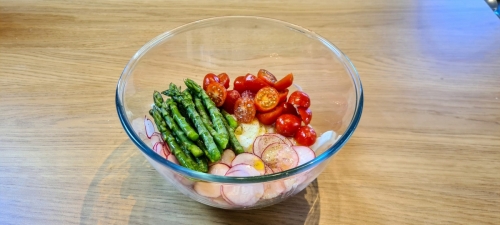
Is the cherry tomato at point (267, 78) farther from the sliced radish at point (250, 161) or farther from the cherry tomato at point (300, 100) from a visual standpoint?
the sliced radish at point (250, 161)

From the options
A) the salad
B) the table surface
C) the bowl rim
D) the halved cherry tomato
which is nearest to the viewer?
the bowl rim

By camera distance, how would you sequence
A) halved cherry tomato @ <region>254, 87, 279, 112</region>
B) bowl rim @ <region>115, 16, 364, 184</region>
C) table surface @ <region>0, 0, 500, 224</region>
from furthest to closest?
halved cherry tomato @ <region>254, 87, 279, 112</region>, table surface @ <region>0, 0, 500, 224</region>, bowl rim @ <region>115, 16, 364, 184</region>

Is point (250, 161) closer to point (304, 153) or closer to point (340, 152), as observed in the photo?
point (304, 153)

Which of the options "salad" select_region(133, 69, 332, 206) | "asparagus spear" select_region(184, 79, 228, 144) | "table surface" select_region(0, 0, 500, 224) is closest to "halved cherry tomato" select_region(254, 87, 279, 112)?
"salad" select_region(133, 69, 332, 206)

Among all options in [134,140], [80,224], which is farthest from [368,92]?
[80,224]

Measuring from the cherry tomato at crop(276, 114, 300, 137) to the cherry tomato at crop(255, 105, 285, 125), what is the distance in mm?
28

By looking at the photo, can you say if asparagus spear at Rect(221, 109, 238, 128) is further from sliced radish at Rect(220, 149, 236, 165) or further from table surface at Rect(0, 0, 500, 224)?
table surface at Rect(0, 0, 500, 224)

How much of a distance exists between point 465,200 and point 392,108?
0.32 m

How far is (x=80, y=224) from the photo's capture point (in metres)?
0.88

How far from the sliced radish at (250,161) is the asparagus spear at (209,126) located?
43 millimetres

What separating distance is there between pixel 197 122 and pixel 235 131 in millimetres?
110

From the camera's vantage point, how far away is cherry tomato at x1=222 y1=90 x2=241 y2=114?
1.05 meters

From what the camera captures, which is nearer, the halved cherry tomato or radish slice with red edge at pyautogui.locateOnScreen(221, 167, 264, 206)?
radish slice with red edge at pyautogui.locateOnScreen(221, 167, 264, 206)

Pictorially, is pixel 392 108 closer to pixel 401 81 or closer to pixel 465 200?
pixel 401 81
